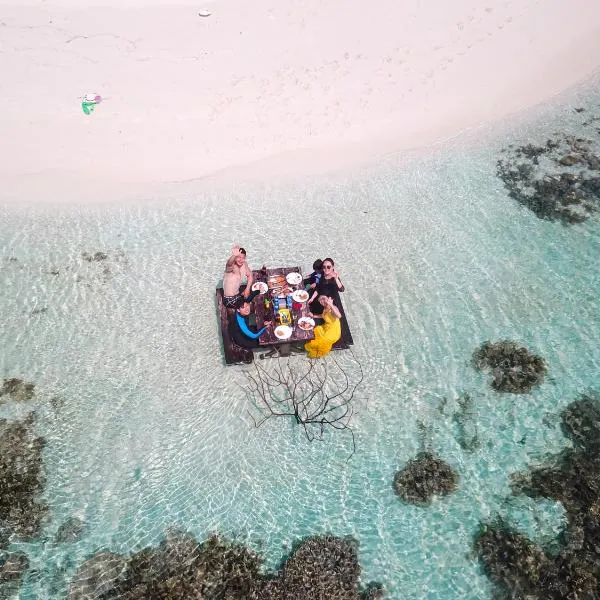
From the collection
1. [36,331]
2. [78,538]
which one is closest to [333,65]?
[36,331]

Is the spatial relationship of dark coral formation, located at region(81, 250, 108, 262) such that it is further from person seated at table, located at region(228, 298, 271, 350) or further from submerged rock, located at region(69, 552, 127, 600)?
submerged rock, located at region(69, 552, 127, 600)

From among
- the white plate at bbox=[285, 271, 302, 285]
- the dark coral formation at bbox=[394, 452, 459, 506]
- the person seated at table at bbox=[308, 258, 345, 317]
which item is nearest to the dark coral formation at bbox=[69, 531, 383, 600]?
the dark coral formation at bbox=[394, 452, 459, 506]

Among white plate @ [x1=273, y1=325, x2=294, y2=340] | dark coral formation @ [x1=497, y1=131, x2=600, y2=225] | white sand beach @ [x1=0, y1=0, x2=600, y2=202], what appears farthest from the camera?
white sand beach @ [x1=0, y1=0, x2=600, y2=202]

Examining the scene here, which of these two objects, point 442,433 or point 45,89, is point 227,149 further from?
point 442,433

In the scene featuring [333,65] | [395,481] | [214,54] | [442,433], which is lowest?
[395,481]

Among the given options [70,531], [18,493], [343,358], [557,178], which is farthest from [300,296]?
[557,178]

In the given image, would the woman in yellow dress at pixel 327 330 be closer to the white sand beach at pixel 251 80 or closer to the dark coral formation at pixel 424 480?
the dark coral formation at pixel 424 480

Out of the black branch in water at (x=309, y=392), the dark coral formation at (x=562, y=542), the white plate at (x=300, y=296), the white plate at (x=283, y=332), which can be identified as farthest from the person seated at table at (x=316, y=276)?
the dark coral formation at (x=562, y=542)
